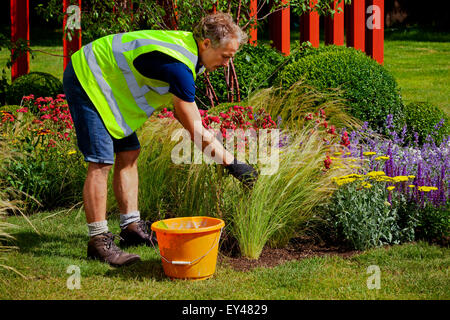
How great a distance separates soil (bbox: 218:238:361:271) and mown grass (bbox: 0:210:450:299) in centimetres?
9

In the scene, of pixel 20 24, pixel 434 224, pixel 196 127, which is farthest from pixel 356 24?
pixel 196 127

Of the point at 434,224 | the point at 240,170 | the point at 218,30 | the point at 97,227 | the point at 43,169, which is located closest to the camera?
the point at 218,30

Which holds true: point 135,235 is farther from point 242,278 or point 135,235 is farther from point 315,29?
point 315,29

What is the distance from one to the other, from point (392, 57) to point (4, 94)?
914 centimetres

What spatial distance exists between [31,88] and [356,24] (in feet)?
14.6

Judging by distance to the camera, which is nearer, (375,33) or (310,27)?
(310,27)

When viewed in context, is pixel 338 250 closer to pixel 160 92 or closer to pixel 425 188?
pixel 425 188

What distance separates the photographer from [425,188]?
3941mm

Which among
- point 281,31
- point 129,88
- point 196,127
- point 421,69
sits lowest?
point 196,127

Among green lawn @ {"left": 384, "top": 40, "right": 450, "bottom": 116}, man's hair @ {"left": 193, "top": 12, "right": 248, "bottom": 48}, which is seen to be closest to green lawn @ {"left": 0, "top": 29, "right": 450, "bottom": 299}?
man's hair @ {"left": 193, "top": 12, "right": 248, "bottom": 48}

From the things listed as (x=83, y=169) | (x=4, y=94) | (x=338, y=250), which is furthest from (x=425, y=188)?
(x=4, y=94)

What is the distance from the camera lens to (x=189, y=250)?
3.34m

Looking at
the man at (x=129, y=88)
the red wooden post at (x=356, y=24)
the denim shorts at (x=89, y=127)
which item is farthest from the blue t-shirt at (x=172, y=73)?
the red wooden post at (x=356, y=24)
